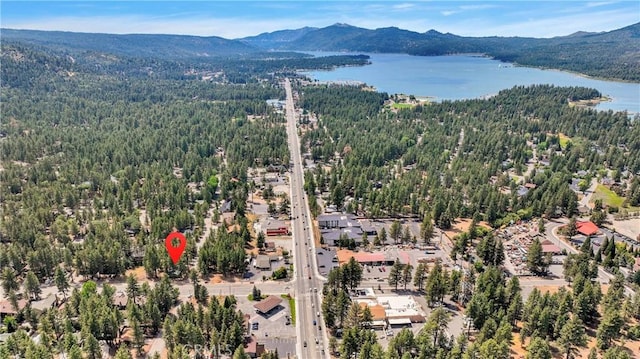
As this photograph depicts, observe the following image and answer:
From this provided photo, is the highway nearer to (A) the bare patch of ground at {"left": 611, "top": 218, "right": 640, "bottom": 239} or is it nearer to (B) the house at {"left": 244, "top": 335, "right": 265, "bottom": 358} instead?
(B) the house at {"left": 244, "top": 335, "right": 265, "bottom": 358}

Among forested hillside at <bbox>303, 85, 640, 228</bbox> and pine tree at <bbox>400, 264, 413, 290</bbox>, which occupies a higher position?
forested hillside at <bbox>303, 85, 640, 228</bbox>

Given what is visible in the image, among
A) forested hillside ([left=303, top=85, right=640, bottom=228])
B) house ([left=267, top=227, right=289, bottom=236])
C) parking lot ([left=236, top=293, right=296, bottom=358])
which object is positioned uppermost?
forested hillside ([left=303, top=85, right=640, bottom=228])

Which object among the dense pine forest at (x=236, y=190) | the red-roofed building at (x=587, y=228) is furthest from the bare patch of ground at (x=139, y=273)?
the red-roofed building at (x=587, y=228)

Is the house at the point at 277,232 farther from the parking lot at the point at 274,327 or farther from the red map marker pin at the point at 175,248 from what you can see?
the parking lot at the point at 274,327

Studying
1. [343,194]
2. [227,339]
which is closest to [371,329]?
[227,339]

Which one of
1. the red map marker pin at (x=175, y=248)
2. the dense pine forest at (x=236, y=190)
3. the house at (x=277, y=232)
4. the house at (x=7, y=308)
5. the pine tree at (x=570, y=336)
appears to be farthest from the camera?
the house at (x=277, y=232)

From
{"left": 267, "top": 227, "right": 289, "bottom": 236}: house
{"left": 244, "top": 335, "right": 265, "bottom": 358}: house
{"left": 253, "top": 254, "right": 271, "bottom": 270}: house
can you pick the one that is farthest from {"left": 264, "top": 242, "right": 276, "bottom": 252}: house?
{"left": 244, "top": 335, "right": 265, "bottom": 358}: house
